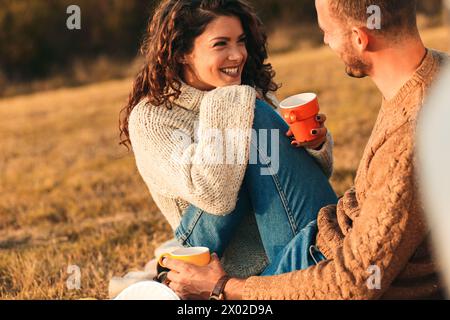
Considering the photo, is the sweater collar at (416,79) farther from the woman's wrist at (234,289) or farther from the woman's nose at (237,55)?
the woman's nose at (237,55)

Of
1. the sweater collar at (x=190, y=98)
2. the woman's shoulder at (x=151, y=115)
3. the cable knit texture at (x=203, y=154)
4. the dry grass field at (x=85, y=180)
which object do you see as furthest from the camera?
the dry grass field at (x=85, y=180)

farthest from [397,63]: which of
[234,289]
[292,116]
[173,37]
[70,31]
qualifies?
[70,31]

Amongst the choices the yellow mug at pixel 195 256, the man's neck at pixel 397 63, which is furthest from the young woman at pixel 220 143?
the man's neck at pixel 397 63

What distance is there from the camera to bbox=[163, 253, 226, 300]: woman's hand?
281 cm

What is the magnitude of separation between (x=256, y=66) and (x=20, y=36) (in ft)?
37.4

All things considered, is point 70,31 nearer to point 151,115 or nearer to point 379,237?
point 151,115

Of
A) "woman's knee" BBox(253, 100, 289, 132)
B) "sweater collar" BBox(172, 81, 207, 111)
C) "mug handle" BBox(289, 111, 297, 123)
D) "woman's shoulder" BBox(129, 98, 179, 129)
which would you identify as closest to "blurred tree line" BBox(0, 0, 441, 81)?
"sweater collar" BBox(172, 81, 207, 111)

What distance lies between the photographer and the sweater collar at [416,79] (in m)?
2.45

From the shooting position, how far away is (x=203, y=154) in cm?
314

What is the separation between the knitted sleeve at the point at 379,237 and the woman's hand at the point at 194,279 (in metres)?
0.40

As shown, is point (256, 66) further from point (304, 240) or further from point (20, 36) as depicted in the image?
point (20, 36)

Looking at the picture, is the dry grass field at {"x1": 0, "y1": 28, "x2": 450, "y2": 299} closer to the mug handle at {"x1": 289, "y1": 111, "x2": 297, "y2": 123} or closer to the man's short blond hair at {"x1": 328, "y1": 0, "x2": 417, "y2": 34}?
the mug handle at {"x1": 289, "y1": 111, "x2": 297, "y2": 123}

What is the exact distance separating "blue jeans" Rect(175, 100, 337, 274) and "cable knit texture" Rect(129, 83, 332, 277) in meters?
0.07

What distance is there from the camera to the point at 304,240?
9.23 feet
